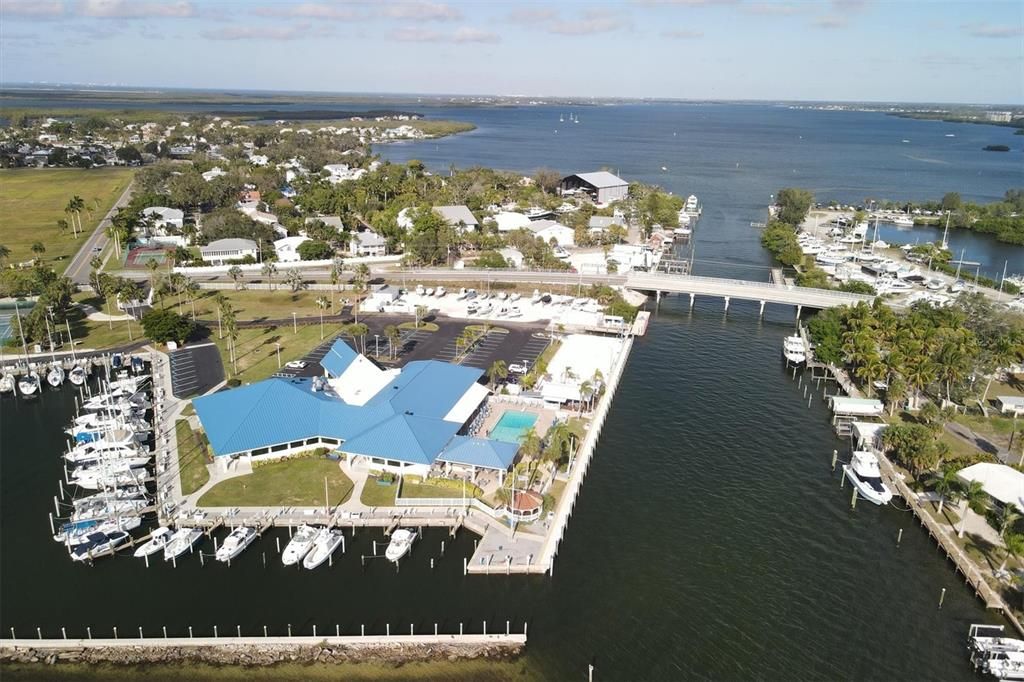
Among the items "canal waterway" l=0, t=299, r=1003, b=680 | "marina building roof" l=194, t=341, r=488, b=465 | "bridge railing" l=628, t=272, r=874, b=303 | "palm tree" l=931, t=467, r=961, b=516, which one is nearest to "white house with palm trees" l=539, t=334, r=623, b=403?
"marina building roof" l=194, t=341, r=488, b=465

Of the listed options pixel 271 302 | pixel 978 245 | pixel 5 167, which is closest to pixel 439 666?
pixel 271 302

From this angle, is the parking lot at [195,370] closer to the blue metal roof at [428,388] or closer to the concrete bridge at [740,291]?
the blue metal roof at [428,388]


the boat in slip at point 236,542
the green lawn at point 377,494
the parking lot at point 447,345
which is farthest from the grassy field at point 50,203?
the green lawn at point 377,494

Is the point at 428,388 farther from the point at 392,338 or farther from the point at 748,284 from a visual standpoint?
the point at 748,284

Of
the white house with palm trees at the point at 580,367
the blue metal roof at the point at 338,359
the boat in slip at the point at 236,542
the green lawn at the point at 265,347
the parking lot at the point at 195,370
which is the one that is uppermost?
the blue metal roof at the point at 338,359

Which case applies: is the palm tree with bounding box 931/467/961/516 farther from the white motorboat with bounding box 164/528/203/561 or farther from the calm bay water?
the white motorboat with bounding box 164/528/203/561
